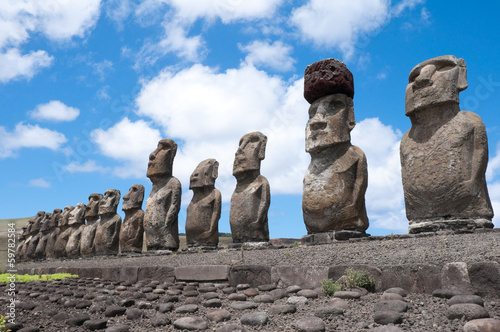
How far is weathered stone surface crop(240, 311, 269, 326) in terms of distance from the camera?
12.1 ft

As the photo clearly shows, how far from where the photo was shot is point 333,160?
823 cm

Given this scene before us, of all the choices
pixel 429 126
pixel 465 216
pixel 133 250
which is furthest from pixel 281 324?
pixel 133 250

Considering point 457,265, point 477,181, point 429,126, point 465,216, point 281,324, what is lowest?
point 281,324

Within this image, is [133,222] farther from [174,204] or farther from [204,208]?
[204,208]

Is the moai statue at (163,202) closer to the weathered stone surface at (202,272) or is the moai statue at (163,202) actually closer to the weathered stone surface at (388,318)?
the weathered stone surface at (202,272)

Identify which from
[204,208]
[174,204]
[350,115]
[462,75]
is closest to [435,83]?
[462,75]

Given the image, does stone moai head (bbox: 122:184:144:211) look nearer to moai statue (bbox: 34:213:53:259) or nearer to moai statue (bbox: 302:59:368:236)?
moai statue (bbox: 302:59:368:236)

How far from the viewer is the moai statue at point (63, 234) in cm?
1986

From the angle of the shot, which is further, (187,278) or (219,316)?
(187,278)

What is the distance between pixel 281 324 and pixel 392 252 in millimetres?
1907

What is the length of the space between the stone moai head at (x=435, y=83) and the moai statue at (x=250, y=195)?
3.98 m

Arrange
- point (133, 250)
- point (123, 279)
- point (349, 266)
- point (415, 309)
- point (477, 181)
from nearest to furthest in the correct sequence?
1. point (415, 309)
2. point (349, 266)
3. point (477, 181)
4. point (123, 279)
5. point (133, 250)

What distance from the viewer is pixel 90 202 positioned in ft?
59.3

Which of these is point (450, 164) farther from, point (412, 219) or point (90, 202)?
point (90, 202)
